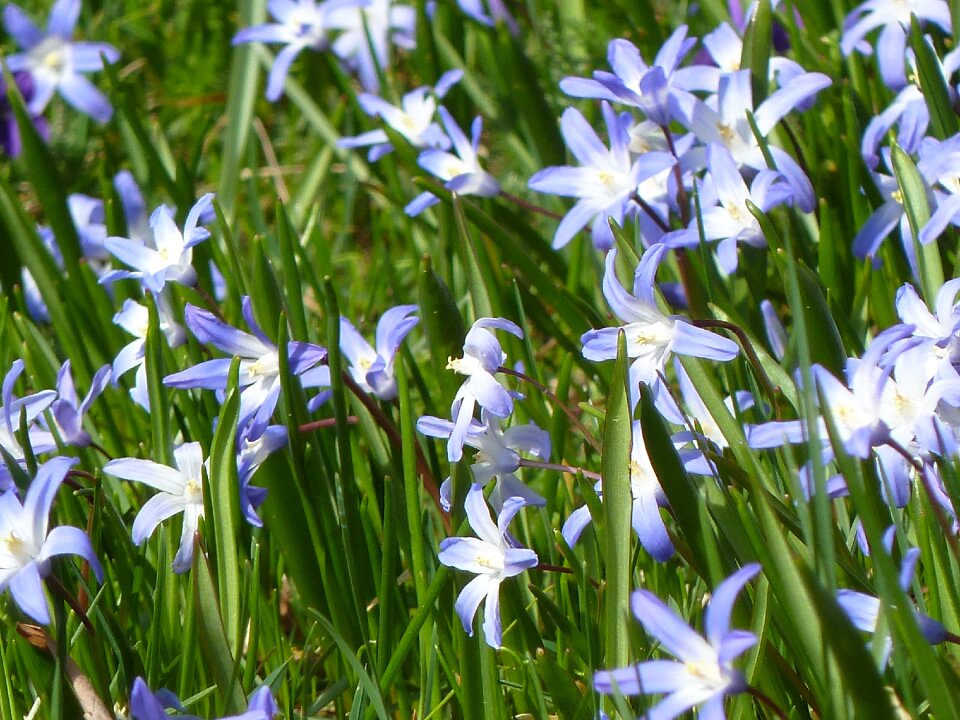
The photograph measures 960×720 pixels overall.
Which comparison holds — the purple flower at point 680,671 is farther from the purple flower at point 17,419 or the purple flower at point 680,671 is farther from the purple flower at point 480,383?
the purple flower at point 17,419

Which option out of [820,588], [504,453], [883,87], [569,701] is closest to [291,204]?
[883,87]

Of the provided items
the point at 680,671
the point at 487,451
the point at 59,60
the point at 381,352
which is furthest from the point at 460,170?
the point at 59,60

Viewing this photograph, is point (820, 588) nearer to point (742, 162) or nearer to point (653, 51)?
point (742, 162)

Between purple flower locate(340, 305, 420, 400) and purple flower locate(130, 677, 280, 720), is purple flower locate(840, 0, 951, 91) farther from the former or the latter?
purple flower locate(130, 677, 280, 720)

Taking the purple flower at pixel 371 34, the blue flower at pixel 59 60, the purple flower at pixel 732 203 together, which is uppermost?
the blue flower at pixel 59 60

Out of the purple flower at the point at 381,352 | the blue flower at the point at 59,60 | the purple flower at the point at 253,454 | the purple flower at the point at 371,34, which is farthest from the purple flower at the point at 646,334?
the blue flower at the point at 59,60

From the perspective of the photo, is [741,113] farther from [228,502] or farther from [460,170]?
[228,502]
